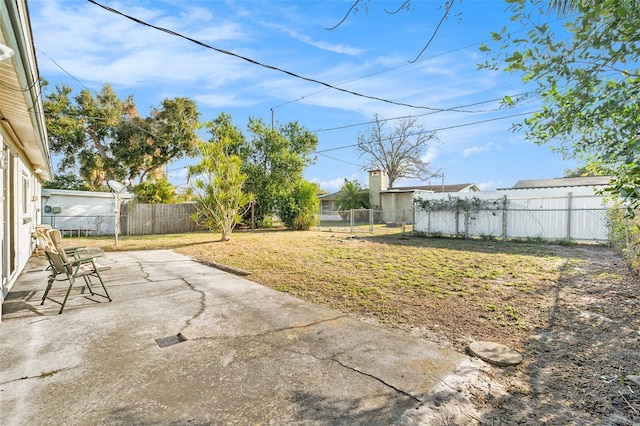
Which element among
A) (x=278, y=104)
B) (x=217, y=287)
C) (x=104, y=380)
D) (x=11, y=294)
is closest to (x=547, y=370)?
(x=104, y=380)

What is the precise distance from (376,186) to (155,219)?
18.1 metres

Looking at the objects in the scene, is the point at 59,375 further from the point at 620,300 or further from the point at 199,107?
the point at 199,107

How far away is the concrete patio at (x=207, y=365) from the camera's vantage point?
2.01 m

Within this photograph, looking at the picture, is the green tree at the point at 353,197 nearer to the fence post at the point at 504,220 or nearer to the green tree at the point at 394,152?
the green tree at the point at 394,152

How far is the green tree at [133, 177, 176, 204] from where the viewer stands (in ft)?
62.4

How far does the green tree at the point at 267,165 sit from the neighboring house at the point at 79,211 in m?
6.52

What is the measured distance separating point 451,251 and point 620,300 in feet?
16.2

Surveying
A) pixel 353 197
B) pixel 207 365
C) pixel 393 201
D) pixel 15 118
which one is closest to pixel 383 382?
pixel 207 365

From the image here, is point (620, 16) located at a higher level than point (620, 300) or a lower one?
higher

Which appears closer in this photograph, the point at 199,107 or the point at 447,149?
the point at 199,107

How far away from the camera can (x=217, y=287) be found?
17.4 feet

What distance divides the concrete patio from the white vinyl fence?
10.6 metres

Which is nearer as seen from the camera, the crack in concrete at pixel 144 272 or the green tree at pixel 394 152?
the crack in concrete at pixel 144 272

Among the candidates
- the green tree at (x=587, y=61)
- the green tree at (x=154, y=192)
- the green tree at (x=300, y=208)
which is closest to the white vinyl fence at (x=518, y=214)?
the green tree at (x=300, y=208)
